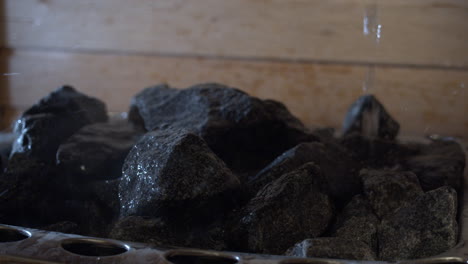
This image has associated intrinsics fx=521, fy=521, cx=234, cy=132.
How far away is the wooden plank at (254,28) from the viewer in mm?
895

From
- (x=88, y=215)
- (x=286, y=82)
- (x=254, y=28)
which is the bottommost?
(x=88, y=215)

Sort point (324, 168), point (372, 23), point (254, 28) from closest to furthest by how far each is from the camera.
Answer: point (324, 168) < point (372, 23) < point (254, 28)

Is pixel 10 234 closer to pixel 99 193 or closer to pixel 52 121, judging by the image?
pixel 99 193

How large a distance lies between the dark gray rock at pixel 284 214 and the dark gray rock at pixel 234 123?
0.14 meters

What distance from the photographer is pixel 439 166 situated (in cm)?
74

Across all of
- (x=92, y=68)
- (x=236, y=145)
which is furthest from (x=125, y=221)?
(x=92, y=68)

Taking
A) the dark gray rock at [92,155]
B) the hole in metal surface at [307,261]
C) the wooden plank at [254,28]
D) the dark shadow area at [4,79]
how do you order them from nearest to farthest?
the hole in metal surface at [307,261] < the dark gray rock at [92,155] < the dark shadow area at [4,79] < the wooden plank at [254,28]

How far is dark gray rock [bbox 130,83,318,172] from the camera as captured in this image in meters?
0.70

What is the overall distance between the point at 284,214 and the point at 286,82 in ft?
2.02

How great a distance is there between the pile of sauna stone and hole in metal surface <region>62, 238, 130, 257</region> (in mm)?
30

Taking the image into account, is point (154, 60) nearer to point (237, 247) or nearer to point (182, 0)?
point (182, 0)

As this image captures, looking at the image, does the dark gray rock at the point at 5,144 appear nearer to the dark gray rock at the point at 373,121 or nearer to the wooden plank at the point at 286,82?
the wooden plank at the point at 286,82

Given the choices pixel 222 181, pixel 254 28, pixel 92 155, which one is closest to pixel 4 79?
pixel 92 155

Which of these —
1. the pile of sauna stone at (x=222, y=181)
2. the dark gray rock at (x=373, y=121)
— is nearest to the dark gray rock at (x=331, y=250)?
the pile of sauna stone at (x=222, y=181)
